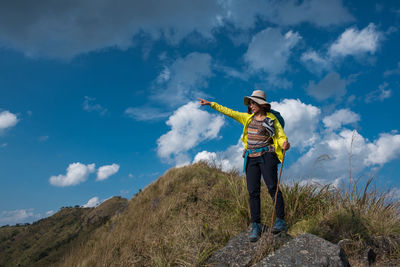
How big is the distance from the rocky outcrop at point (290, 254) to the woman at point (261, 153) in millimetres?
234

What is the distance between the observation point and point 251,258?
4062mm

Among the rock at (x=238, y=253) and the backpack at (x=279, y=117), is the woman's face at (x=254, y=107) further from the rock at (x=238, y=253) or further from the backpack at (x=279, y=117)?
the rock at (x=238, y=253)

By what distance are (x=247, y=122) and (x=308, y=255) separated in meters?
2.34

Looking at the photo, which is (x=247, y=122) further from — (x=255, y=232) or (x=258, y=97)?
(x=255, y=232)

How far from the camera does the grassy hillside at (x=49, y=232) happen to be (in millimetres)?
29645

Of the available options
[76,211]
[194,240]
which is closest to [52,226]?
[76,211]

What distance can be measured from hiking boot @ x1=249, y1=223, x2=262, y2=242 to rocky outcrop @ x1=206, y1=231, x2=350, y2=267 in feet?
0.28

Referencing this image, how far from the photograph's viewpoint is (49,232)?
3884 centimetres

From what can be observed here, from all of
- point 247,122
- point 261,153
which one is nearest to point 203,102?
point 247,122

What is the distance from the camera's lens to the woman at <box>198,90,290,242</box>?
4414 millimetres

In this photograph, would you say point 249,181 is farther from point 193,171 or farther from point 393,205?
point 193,171

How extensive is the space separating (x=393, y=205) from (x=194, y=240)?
431cm

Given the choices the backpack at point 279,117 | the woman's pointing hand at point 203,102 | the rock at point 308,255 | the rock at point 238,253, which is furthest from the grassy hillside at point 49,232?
the rock at point 308,255

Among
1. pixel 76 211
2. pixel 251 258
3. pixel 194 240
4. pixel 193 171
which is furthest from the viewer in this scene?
pixel 76 211
